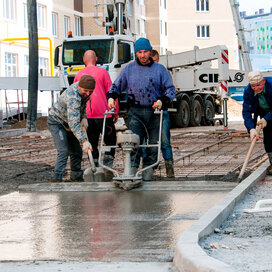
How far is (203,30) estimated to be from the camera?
233 feet

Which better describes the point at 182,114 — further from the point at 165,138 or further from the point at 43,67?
the point at 165,138

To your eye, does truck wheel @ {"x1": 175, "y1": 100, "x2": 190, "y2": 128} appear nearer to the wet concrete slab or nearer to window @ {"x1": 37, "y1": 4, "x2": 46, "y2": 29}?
window @ {"x1": 37, "y1": 4, "x2": 46, "y2": 29}

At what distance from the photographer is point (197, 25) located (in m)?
70.8

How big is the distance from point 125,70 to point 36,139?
11834mm

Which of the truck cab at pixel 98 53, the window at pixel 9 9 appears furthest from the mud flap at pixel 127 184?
the window at pixel 9 9

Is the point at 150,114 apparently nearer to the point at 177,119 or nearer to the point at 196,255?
the point at 196,255

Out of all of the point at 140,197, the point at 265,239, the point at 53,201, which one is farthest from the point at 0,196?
the point at 265,239

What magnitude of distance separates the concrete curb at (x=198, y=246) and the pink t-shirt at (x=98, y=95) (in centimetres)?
310

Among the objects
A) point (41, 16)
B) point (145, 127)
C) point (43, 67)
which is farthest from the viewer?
point (41, 16)

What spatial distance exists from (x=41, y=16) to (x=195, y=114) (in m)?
15.3

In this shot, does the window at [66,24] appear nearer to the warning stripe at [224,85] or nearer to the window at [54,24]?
the window at [54,24]

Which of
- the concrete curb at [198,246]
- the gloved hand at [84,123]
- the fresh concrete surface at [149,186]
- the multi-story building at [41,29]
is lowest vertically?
the fresh concrete surface at [149,186]

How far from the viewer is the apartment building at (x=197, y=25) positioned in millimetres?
69750

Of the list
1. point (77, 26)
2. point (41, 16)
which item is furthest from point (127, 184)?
point (77, 26)
